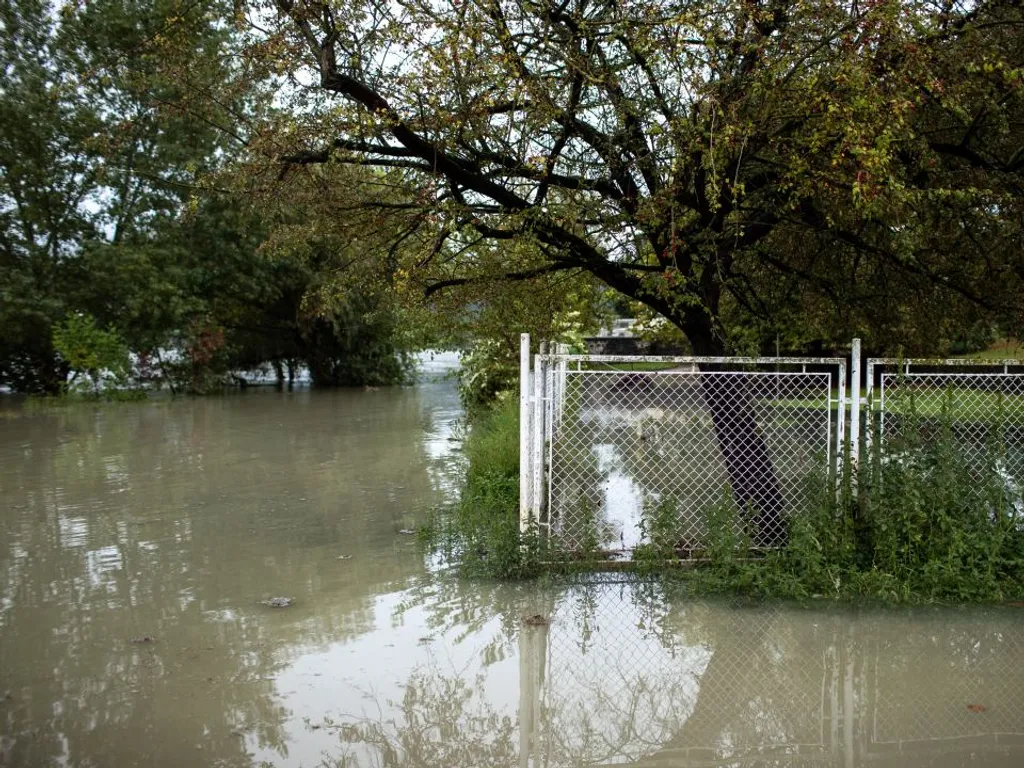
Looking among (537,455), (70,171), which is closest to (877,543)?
(537,455)

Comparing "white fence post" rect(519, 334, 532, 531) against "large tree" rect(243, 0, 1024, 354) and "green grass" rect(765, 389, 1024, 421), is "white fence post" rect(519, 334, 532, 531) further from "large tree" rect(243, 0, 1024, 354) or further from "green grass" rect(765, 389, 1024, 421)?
"green grass" rect(765, 389, 1024, 421)

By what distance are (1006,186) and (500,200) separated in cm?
412

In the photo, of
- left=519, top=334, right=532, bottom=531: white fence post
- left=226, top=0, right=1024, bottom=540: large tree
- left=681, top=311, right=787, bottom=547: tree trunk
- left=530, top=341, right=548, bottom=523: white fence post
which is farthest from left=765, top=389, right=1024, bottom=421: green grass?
left=519, top=334, right=532, bottom=531: white fence post

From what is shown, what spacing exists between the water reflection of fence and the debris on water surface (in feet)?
5.82

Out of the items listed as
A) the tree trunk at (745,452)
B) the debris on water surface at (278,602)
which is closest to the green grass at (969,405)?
the tree trunk at (745,452)

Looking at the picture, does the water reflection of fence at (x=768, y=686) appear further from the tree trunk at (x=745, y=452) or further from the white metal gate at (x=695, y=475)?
the tree trunk at (x=745, y=452)

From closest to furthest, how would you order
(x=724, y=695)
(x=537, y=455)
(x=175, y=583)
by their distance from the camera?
(x=724, y=695) → (x=175, y=583) → (x=537, y=455)

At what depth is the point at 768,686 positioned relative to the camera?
5.06 metres

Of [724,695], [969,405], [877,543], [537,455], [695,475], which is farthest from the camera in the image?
[695,475]

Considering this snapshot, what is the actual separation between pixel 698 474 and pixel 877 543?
5.17 metres

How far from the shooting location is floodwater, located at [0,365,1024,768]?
4.36 m

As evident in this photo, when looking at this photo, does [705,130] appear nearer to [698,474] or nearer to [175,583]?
[175,583]

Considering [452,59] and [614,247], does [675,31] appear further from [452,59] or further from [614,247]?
[614,247]

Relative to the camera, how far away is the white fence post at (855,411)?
640cm
